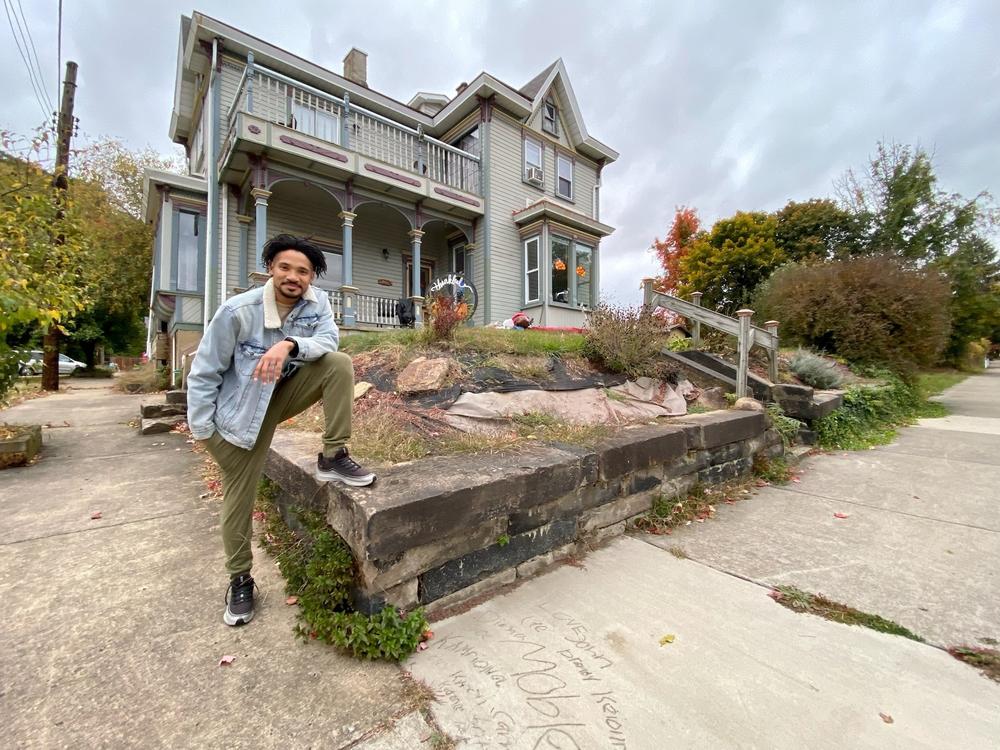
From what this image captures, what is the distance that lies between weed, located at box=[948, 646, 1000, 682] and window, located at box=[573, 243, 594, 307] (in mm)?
10930

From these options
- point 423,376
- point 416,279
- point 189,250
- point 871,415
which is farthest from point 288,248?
point 189,250

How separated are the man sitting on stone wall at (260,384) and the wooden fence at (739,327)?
4001mm

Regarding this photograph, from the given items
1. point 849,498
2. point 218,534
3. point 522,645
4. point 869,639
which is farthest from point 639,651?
point 849,498

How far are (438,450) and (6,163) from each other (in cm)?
674

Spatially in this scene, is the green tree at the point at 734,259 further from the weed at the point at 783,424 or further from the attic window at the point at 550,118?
the weed at the point at 783,424

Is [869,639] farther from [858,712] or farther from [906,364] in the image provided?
[906,364]

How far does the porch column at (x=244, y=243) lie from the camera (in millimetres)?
8453

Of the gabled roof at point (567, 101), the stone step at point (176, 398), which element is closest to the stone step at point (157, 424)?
the stone step at point (176, 398)

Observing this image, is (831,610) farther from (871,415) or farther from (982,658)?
(871,415)

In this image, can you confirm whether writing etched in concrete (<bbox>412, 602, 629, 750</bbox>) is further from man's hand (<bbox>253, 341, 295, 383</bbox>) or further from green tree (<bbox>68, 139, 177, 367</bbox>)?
green tree (<bbox>68, 139, 177, 367</bbox>)

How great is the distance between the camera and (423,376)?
365 centimetres

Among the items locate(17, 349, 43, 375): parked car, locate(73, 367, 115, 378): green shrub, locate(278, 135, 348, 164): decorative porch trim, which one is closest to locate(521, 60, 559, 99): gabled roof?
locate(278, 135, 348, 164): decorative porch trim

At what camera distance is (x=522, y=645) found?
160 centimetres

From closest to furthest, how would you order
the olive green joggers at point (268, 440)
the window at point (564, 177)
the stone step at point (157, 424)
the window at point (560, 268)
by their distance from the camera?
the olive green joggers at point (268, 440) → the stone step at point (157, 424) → the window at point (560, 268) → the window at point (564, 177)
